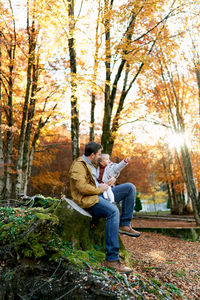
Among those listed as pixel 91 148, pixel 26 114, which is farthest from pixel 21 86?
pixel 91 148

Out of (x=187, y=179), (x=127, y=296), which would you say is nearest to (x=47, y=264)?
(x=127, y=296)

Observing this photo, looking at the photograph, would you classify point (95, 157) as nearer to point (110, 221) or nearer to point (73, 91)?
point (110, 221)

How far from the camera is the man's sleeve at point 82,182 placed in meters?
3.50

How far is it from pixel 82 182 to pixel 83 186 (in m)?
0.06

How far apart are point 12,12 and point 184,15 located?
6785 mm

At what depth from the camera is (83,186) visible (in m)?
3.49

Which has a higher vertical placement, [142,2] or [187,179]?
[142,2]

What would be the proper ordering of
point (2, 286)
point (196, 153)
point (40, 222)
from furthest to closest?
point (196, 153)
point (40, 222)
point (2, 286)

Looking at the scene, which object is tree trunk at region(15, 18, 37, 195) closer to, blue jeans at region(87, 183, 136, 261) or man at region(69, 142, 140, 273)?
man at region(69, 142, 140, 273)

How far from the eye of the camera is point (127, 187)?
4.02 meters

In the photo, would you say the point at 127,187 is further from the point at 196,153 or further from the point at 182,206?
the point at 182,206

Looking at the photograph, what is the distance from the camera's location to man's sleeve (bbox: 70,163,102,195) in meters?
3.50

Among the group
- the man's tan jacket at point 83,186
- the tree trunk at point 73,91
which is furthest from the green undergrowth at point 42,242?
the tree trunk at point 73,91

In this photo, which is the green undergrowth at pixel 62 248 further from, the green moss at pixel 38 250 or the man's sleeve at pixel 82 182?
the man's sleeve at pixel 82 182
